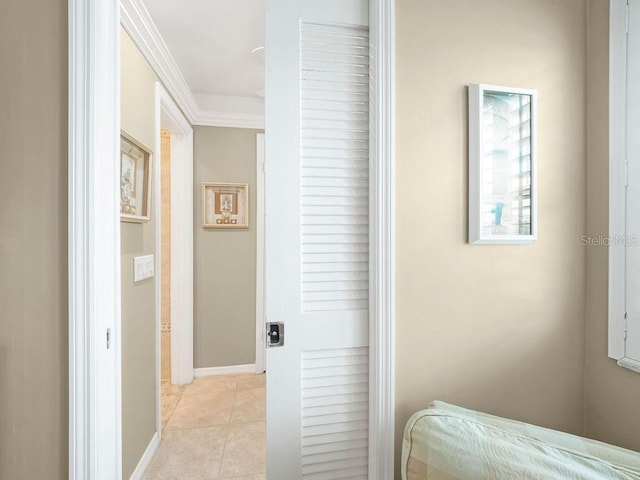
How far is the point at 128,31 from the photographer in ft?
5.39

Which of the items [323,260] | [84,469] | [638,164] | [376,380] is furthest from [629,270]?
[84,469]

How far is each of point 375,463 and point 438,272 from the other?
28.4 inches

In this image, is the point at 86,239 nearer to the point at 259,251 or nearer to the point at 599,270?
the point at 599,270

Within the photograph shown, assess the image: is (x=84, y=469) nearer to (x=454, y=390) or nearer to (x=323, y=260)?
Result: (x=323, y=260)

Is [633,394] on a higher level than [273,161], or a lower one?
lower

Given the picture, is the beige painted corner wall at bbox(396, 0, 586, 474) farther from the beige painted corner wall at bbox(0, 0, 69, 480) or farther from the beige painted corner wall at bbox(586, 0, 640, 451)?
the beige painted corner wall at bbox(0, 0, 69, 480)

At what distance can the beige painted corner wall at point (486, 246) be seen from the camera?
1.18 meters

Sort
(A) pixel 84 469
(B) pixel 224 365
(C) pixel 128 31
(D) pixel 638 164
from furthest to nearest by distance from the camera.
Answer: (B) pixel 224 365 → (C) pixel 128 31 → (D) pixel 638 164 → (A) pixel 84 469

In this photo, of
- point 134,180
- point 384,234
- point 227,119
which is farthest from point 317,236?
point 227,119

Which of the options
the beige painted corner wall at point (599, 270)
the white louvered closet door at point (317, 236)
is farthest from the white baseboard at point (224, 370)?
the beige painted corner wall at point (599, 270)

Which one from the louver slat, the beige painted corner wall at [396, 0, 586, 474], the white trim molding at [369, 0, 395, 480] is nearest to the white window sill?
the beige painted corner wall at [396, 0, 586, 474]

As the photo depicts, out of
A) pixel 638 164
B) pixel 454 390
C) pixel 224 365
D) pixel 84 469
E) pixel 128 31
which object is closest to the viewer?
pixel 84 469

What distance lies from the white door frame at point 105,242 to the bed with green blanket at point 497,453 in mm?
255

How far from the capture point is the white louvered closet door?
112 cm
